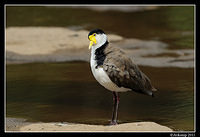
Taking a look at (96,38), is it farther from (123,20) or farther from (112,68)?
(123,20)

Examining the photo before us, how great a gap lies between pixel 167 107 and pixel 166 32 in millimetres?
9243

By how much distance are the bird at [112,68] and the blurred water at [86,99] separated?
3.35ft

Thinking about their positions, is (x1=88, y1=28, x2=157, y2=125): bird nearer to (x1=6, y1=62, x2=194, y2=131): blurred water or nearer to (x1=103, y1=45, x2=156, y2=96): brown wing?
(x1=103, y1=45, x2=156, y2=96): brown wing

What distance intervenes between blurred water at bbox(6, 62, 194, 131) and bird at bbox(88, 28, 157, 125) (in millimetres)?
1023

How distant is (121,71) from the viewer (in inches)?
266

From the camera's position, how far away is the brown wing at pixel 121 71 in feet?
21.9

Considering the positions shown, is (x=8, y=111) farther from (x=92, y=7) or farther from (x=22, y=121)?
(x=92, y=7)

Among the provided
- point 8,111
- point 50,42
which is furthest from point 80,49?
point 8,111

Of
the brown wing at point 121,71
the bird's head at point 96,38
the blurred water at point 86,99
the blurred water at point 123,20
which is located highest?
the blurred water at point 123,20

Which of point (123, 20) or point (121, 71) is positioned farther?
point (123, 20)

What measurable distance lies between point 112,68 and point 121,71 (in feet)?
0.57

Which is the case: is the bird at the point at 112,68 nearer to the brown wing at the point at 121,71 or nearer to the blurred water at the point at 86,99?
the brown wing at the point at 121,71

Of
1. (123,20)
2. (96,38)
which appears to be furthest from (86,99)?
(123,20)

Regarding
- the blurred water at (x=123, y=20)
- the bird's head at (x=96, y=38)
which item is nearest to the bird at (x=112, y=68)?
the bird's head at (x=96, y=38)
